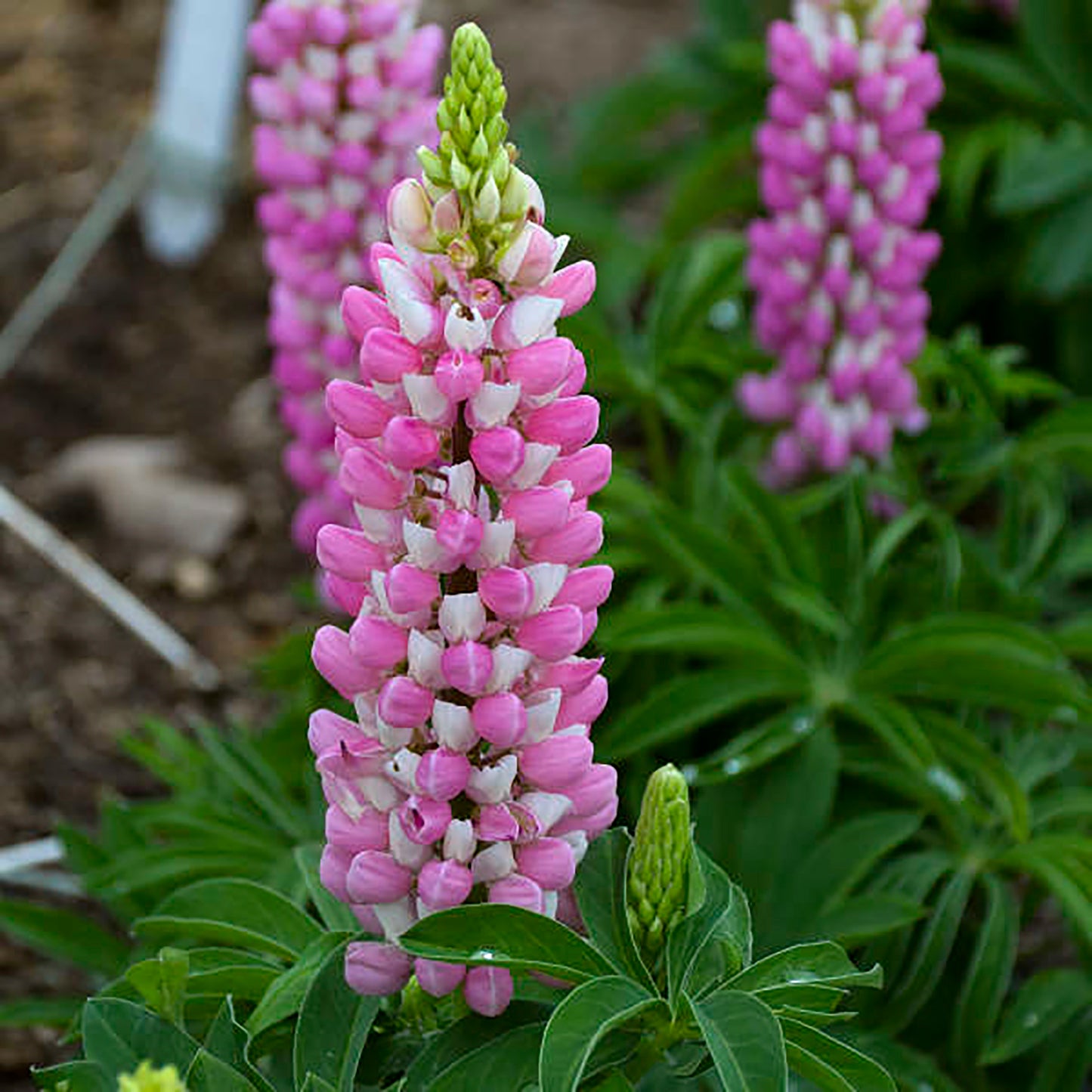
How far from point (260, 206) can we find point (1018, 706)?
1170 mm

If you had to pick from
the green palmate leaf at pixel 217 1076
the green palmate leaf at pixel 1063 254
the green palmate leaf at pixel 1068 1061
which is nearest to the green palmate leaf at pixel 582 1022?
the green palmate leaf at pixel 217 1076

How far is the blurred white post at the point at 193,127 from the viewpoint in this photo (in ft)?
12.6

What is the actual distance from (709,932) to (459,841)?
0.69ft

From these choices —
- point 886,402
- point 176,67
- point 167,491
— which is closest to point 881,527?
point 886,402

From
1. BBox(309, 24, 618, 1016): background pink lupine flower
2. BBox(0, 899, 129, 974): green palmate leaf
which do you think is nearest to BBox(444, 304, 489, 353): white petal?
BBox(309, 24, 618, 1016): background pink lupine flower

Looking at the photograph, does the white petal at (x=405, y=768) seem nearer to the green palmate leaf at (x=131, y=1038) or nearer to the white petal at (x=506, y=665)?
the white petal at (x=506, y=665)

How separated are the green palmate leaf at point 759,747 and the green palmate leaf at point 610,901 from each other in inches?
21.2

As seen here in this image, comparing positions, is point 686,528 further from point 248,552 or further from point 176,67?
point 176,67

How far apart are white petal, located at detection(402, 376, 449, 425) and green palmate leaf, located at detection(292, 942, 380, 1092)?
1.54ft

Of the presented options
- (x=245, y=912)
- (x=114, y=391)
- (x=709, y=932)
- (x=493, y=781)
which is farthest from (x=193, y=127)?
(x=709, y=932)

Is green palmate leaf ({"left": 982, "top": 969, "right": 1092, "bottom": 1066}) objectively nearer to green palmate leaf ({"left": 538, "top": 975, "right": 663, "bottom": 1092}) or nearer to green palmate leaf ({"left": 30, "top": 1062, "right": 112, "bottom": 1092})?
green palmate leaf ({"left": 538, "top": 975, "right": 663, "bottom": 1092})

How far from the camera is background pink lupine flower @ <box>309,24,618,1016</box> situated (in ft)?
4.38

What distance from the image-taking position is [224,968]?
155cm

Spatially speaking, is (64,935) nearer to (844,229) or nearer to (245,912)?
(245,912)
